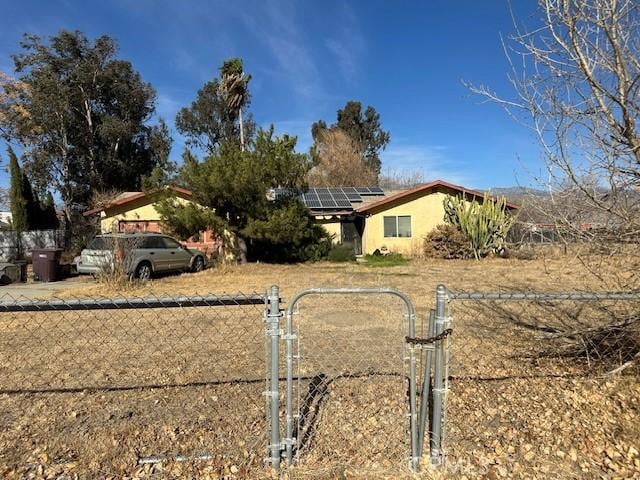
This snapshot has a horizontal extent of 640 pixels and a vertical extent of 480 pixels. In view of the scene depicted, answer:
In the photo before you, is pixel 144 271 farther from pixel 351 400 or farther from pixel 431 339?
pixel 431 339

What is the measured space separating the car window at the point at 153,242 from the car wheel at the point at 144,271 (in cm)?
58

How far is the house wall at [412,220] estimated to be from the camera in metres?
21.7

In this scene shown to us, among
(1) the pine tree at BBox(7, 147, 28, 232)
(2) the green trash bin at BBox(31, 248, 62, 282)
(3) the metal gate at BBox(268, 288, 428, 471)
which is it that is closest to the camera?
(3) the metal gate at BBox(268, 288, 428, 471)

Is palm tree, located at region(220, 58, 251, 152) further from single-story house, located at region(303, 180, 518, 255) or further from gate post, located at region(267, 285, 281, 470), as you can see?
gate post, located at region(267, 285, 281, 470)

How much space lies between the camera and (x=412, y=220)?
21.8m

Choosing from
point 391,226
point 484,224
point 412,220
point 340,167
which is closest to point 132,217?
point 391,226

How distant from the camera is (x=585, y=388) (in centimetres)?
398

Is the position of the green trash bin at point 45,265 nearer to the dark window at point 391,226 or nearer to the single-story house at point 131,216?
the single-story house at point 131,216

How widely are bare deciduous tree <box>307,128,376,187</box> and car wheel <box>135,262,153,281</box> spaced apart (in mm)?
26910

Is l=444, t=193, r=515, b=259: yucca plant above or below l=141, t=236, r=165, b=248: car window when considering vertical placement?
above

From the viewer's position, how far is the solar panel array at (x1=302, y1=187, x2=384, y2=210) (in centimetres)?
2255

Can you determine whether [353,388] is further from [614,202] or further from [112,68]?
[112,68]

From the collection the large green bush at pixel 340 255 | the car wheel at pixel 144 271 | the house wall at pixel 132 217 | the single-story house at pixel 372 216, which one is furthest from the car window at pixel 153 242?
the large green bush at pixel 340 255

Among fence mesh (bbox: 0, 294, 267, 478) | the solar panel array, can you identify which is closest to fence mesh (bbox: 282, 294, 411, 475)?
fence mesh (bbox: 0, 294, 267, 478)
